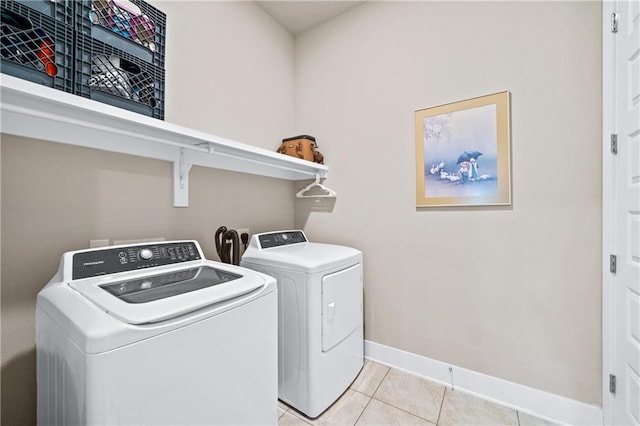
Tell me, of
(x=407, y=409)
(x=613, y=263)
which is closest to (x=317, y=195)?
(x=407, y=409)

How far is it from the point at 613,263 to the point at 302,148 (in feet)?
6.56

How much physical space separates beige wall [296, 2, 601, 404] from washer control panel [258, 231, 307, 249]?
10.5 inches

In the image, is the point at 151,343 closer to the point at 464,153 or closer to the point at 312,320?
the point at 312,320

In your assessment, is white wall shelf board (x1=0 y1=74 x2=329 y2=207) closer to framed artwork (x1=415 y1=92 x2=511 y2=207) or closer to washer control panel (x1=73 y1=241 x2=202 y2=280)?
washer control panel (x1=73 y1=241 x2=202 y2=280)

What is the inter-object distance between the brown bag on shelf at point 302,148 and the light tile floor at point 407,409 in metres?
1.73

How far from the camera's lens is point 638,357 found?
1.16 m

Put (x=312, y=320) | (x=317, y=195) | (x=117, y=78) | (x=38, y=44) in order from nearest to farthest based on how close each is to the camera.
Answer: (x=38, y=44) → (x=117, y=78) → (x=312, y=320) → (x=317, y=195)

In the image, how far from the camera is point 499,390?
1643 millimetres

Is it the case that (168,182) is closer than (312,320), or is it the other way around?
(312,320)

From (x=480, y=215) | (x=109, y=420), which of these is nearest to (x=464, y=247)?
(x=480, y=215)

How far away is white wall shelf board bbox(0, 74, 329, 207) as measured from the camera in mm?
901

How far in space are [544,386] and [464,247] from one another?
0.87 metres

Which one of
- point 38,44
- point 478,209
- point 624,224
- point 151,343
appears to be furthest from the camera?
point 478,209

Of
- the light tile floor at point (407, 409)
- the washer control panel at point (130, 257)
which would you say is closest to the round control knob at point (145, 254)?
the washer control panel at point (130, 257)
